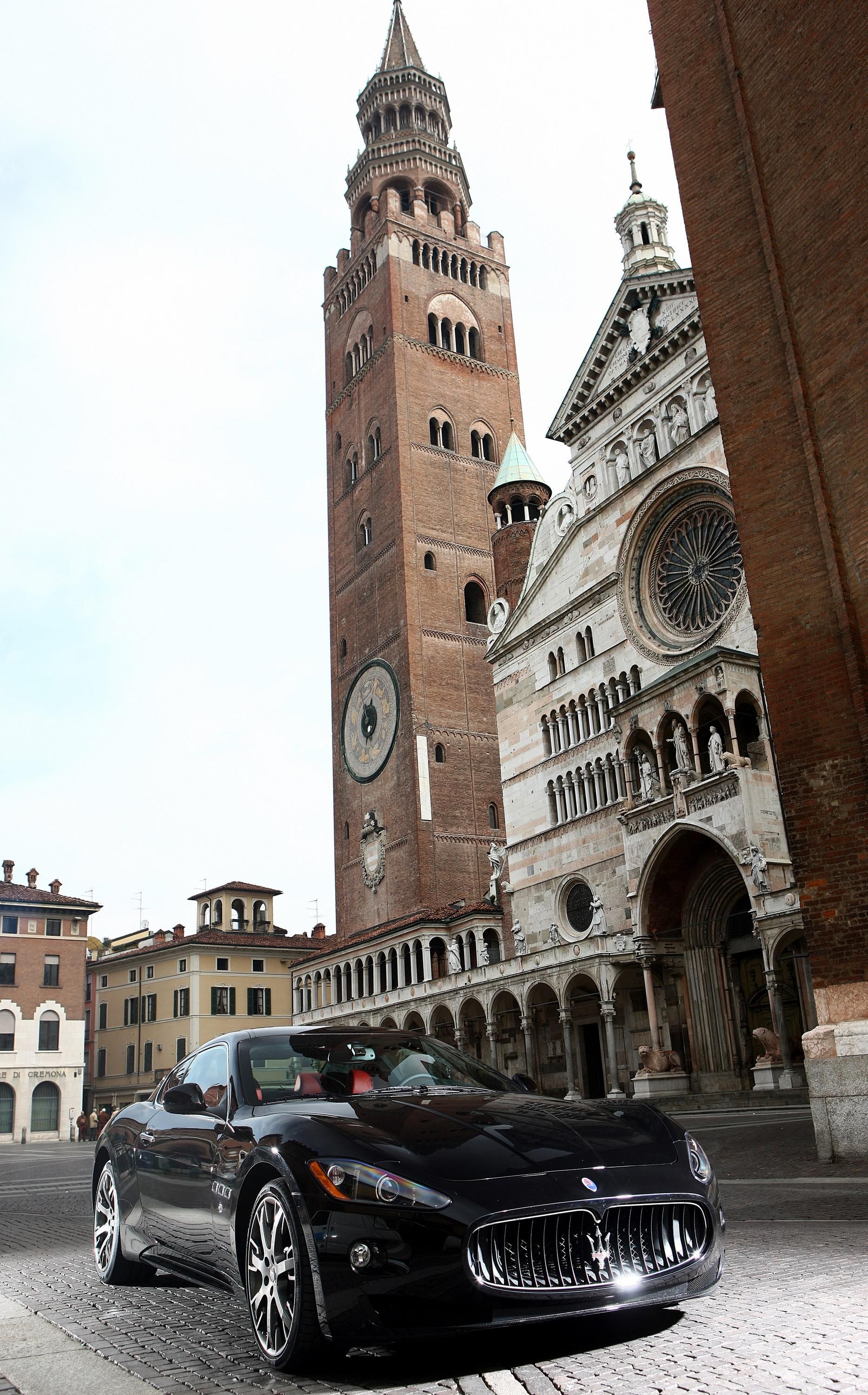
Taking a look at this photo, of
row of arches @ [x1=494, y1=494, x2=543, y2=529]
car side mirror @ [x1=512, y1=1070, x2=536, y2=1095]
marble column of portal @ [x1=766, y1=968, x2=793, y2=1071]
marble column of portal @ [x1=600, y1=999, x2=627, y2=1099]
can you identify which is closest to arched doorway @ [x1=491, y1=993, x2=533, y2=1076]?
marble column of portal @ [x1=600, y1=999, x2=627, y2=1099]

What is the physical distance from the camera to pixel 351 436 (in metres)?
55.8

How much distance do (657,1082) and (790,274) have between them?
19.2 metres

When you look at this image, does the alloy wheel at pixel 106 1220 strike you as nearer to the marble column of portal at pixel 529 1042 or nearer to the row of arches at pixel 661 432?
the row of arches at pixel 661 432

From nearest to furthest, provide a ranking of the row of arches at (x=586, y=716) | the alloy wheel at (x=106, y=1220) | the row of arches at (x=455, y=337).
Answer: the alloy wheel at (x=106, y=1220)
the row of arches at (x=586, y=716)
the row of arches at (x=455, y=337)

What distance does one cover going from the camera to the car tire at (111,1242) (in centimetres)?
581

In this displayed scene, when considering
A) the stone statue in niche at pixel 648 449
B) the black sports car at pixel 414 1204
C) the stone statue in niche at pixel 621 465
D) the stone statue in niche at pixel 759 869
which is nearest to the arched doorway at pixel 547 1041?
the stone statue in niche at pixel 759 869

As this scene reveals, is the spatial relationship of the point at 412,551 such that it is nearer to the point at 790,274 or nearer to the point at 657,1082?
the point at 657,1082

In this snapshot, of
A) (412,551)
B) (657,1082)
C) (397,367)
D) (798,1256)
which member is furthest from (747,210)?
(397,367)

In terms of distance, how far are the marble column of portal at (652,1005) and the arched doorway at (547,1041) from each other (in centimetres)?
512

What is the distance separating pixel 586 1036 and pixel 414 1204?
28900 millimetres

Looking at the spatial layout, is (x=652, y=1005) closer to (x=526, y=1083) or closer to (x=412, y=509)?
(x=526, y=1083)

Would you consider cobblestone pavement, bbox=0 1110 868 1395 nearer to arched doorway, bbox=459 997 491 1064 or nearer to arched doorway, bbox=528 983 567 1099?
arched doorway, bbox=528 983 567 1099

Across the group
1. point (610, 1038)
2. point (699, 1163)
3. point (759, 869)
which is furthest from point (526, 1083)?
point (610, 1038)

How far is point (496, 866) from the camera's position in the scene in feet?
122
